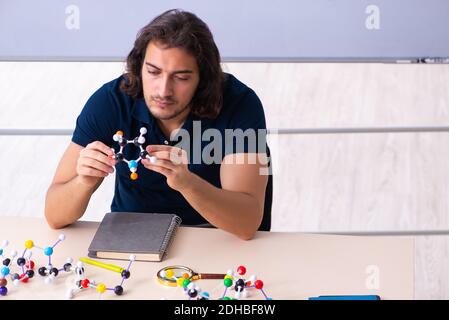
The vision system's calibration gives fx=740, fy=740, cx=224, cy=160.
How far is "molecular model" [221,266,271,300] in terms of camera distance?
57.2 inches

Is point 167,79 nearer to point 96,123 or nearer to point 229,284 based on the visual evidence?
point 96,123

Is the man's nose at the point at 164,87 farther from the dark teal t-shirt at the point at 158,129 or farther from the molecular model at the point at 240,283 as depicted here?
the molecular model at the point at 240,283

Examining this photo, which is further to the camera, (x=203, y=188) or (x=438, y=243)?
(x=438, y=243)

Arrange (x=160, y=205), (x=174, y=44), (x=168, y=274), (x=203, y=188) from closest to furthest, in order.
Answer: (x=168, y=274) < (x=203, y=188) < (x=174, y=44) < (x=160, y=205)

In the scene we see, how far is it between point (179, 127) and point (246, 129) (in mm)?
175

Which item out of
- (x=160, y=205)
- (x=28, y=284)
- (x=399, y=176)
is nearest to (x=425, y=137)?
(x=399, y=176)

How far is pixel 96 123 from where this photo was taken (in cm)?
190

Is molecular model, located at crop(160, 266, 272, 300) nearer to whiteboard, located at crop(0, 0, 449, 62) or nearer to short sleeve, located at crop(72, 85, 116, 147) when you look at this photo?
short sleeve, located at crop(72, 85, 116, 147)

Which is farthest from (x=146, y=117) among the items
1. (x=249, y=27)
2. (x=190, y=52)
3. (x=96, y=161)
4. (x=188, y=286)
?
(x=249, y=27)

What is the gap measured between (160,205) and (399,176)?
1200mm

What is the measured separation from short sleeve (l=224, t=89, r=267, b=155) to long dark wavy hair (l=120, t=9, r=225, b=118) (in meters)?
0.06

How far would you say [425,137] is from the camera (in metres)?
2.83

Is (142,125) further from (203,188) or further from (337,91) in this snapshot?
(337,91)

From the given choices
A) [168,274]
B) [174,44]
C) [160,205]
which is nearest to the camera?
[168,274]
